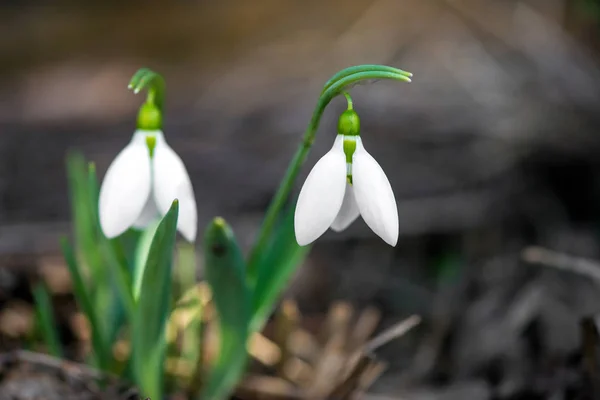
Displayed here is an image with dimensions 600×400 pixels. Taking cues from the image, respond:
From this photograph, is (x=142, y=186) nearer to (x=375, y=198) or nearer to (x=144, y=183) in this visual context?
(x=144, y=183)

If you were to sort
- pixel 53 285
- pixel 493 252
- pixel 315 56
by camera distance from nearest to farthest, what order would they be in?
pixel 53 285 < pixel 493 252 < pixel 315 56

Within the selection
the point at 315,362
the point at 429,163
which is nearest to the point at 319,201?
the point at 315,362

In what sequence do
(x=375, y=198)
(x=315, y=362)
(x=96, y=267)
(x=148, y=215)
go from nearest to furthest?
(x=375, y=198), (x=148, y=215), (x=96, y=267), (x=315, y=362)

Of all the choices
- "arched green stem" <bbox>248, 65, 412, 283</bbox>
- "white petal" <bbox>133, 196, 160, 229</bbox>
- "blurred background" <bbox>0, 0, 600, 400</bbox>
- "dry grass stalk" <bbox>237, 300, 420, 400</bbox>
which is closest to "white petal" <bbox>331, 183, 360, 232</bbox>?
"arched green stem" <bbox>248, 65, 412, 283</bbox>

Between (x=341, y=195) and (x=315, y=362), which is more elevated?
(x=341, y=195)

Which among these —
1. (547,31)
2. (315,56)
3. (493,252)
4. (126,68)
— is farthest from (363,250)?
(126,68)

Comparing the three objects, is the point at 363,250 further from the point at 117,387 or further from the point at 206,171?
the point at 117,387

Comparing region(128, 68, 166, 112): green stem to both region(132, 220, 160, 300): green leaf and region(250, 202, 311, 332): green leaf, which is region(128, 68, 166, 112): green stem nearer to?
region(132, 220, 160, 300): green leaf
